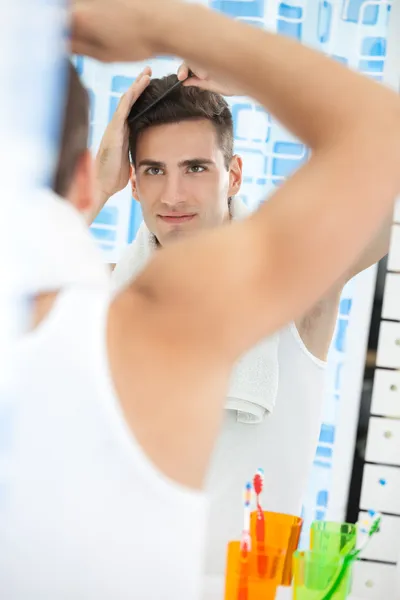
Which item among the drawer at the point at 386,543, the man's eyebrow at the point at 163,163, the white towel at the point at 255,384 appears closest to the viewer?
the white towel at the point at 255,384

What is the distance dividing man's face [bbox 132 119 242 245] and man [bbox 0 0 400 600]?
979 millimetres

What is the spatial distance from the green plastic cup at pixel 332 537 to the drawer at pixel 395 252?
108cm

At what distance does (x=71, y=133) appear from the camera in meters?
0.52

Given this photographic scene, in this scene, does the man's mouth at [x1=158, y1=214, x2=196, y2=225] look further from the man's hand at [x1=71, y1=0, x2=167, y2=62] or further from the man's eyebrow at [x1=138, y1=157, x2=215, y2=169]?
the man's hand at [x1=71, y1=0, x2=167, y2=62]

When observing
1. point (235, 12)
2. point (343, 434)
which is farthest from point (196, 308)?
point (343, 434)

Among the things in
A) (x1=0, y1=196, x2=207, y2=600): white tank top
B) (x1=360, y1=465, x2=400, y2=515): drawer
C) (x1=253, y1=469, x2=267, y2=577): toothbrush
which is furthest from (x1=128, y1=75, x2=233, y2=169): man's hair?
(x1=0, y1=196, x2=207, y2=600): white tank top

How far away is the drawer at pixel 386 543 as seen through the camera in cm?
196

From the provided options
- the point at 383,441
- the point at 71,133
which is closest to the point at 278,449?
the point at 383,441

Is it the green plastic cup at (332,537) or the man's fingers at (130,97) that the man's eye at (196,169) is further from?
the green plastic cup at (332,537)

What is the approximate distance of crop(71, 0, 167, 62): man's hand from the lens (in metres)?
0.53

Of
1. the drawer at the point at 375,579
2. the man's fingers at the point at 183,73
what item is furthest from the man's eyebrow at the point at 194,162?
the drawer at the point at 375,579

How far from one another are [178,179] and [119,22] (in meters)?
0.95

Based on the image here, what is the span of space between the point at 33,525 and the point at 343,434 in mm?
1632

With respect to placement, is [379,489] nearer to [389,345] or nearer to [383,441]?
[383,441]
